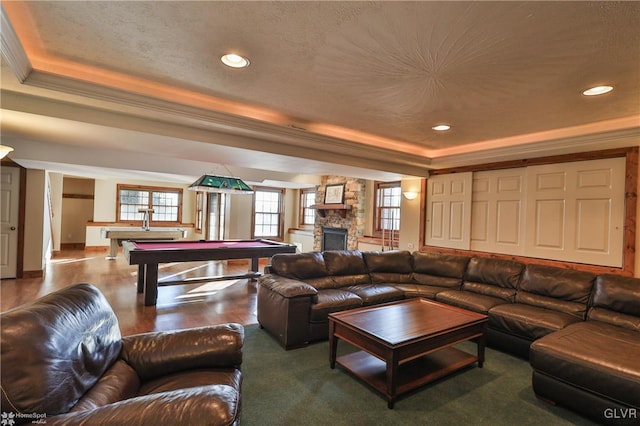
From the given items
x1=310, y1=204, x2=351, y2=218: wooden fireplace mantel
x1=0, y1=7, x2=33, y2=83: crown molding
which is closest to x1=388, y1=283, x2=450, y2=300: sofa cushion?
x1=310, y1=204, x2=351, y2=218: wooden fireplace mantel

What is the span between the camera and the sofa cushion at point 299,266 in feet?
12.3

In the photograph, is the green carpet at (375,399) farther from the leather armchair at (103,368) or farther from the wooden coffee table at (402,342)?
the leather armchair at (103,368)

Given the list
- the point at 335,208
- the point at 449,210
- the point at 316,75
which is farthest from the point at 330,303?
the point at 335,208

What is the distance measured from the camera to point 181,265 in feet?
24.4

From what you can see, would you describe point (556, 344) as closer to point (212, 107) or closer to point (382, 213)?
point (212, 107)

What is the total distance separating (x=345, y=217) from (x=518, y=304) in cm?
439

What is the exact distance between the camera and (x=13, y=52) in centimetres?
184

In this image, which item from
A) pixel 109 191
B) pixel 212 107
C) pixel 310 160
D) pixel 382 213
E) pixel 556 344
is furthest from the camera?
pixel 109 191

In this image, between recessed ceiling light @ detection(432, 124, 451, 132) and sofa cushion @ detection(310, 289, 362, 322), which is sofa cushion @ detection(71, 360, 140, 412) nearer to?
sofa cushion @ detection(310, 289, 362, 322)

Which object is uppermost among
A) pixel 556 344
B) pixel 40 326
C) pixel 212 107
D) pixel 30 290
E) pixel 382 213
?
pixel 212 107

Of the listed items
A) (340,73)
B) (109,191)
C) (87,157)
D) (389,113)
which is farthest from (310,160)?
(109,191)

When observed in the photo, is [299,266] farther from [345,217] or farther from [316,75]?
[345,217]

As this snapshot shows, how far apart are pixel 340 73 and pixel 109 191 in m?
9.61

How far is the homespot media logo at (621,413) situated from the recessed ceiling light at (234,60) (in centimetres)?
326
